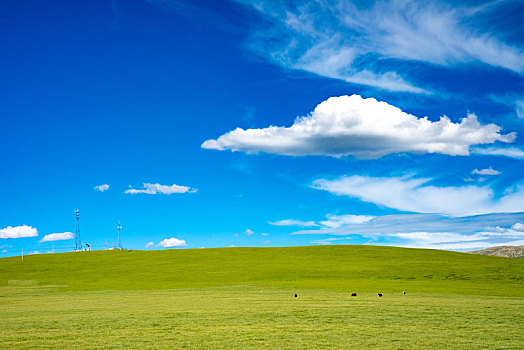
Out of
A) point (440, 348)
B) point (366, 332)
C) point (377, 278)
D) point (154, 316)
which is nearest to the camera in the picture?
point (440, 348)

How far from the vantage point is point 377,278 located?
2020 inches

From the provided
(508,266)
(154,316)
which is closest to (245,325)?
(154,316)

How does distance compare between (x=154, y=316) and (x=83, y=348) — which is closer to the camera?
(x=83, y=348)

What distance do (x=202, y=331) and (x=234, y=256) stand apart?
6289 cm

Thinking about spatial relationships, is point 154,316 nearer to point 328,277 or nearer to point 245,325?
point 245,325

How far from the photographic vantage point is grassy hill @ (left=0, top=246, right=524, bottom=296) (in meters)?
47.1

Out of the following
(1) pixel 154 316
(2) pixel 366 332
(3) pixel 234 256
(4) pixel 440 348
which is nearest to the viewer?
(4) pixel 440 348

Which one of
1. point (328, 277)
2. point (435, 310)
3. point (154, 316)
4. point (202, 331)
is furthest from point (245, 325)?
point (328, 277)

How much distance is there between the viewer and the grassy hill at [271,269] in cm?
4706

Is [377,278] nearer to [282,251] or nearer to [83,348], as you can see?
[282,251]

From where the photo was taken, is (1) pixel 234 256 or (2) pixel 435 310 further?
(1) pixel 234 256

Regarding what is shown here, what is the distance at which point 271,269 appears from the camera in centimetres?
5972

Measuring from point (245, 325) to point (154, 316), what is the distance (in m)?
5.01

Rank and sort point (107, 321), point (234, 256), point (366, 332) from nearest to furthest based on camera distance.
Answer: point (366, 332) < point (107, 321) < point (234, 256)
